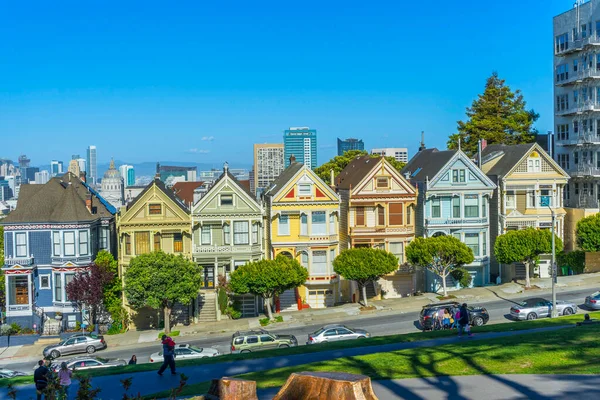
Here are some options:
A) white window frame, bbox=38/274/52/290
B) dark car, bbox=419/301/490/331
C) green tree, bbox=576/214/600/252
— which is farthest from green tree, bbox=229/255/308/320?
green tree, bbox=576/214/600/252

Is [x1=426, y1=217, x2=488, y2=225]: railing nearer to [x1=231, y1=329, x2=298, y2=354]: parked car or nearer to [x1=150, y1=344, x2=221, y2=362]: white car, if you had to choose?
[x1=231, y1=329, x2=298, y2=354]: parked car

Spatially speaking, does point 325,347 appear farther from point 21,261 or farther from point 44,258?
point 21,261

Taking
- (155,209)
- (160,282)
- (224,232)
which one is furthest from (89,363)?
(224,232)

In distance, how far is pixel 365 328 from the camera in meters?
44.2

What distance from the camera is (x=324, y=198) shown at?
53.7 metres

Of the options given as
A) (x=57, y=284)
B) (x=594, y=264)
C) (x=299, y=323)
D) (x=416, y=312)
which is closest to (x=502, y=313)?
(x=416, y=312)

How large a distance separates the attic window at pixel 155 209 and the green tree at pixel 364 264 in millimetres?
13426

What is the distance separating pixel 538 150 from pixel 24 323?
1612 inches

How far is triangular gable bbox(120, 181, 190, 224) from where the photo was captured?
172 ft

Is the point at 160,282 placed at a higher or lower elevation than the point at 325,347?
higher

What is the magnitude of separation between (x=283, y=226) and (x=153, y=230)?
9567mm

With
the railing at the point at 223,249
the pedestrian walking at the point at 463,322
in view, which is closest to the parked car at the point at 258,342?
the pedestrian walking at the point at 463,322

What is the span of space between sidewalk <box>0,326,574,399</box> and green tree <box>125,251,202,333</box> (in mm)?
18723

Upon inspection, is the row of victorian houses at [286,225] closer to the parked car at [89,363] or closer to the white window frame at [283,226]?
the white window frame at [283,226]
